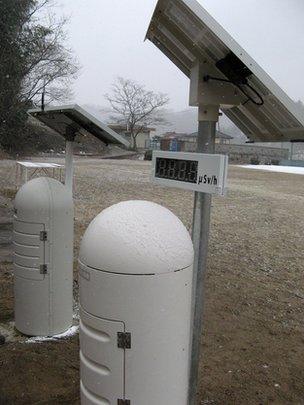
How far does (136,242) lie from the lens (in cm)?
210

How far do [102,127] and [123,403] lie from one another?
2093mm

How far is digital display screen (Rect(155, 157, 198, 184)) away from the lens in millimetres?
2389

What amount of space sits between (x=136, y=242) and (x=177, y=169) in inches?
22.0

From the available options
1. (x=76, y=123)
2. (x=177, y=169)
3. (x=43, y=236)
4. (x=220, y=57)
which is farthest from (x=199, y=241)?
(x=76, y=123)

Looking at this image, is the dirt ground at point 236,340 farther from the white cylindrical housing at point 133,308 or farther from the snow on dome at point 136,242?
the snow on dome at point 136,242

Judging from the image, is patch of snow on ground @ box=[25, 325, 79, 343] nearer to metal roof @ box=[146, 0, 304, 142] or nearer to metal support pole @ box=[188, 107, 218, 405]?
metal support pole @ box=[188, 107, 218, 405]

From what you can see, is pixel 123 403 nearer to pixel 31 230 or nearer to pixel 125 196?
pixel 31 230

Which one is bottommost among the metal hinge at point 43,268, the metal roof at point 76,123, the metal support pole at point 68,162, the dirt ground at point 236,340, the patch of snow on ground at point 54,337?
the dirt ground at point 236,340

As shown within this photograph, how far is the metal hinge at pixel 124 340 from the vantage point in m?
2.08

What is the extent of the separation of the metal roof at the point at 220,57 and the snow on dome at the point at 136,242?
2.62 feet

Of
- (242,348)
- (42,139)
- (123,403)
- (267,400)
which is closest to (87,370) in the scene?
(123,403)

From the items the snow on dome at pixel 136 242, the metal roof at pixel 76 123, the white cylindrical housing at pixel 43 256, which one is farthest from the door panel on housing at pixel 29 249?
the snow on dome at pixel 136 242

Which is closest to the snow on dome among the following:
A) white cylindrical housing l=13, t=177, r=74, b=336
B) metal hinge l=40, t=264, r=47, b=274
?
white cylindrical housing l=13, t=177, r=74, b=336

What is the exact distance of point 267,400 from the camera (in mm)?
3373
